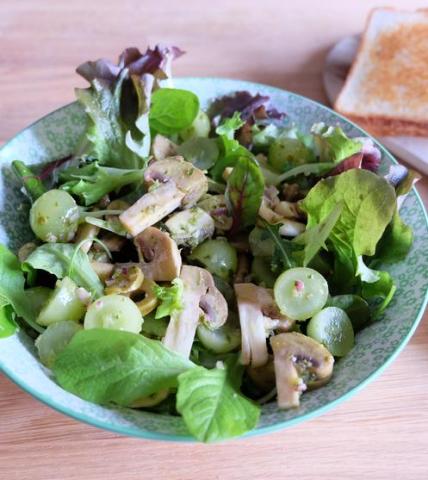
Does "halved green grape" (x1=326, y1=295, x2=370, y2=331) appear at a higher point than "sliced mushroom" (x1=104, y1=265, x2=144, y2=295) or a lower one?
lower

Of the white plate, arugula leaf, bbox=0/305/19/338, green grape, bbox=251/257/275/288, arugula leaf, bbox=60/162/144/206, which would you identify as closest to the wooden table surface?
the white plate

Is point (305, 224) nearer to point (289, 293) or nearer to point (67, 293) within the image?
point (289, 293)

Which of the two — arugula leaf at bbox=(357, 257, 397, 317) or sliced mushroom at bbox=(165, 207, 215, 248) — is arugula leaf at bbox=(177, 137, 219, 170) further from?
arugula leaf at bbox=(357, 257, 397, 317)

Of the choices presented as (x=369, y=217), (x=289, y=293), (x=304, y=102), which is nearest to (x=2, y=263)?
(x=289, y=293)

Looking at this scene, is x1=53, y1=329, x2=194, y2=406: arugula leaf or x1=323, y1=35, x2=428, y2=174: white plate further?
x1=323, y1=35, x2=428, y2=174: white plate

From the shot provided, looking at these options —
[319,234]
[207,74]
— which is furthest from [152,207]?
[207,74]

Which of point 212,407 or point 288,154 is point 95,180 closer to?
point 288,154
